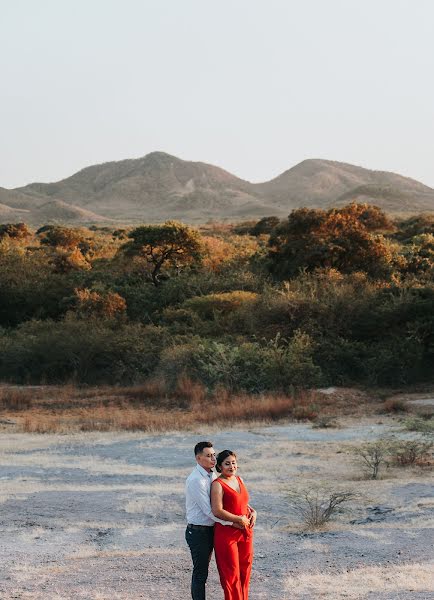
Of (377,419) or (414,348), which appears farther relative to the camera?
(414,348)

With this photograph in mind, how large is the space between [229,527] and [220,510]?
19 centimetres

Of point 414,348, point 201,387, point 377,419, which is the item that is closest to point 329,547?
point 377,419

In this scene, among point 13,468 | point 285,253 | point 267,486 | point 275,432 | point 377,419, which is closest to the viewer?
point 267,486

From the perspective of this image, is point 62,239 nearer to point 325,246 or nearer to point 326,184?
point 325,246

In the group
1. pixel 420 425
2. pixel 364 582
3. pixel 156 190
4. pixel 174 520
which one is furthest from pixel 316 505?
pixel 156 190

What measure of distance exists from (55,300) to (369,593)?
27247 mm

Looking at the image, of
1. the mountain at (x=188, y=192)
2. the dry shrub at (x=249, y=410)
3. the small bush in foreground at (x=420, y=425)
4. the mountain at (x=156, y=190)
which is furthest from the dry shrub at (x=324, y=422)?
the mountain at (x=156, y=190)

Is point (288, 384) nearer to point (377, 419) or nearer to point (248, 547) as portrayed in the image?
point (377, 419)

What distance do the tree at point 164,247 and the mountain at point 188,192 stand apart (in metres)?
81.5

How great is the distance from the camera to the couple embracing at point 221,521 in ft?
20.4

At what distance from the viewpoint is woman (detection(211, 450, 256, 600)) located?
243 inches

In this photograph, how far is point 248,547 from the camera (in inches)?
251

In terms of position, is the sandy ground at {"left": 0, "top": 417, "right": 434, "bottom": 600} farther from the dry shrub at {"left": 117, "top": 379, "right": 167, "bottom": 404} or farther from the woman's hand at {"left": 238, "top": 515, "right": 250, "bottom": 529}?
the dry shrub at {"left": 117, "top": 379, "right": 167, "bottom": 404}

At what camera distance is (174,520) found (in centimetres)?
1064
